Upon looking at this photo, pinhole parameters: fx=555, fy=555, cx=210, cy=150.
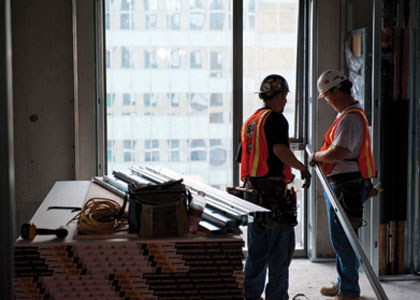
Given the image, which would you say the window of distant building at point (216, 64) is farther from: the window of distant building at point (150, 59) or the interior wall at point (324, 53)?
the interior wall at point (324, 53)

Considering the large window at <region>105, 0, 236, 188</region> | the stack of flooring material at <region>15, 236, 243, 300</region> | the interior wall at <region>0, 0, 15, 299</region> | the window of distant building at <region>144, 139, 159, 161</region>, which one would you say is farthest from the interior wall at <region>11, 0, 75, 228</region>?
the interior wall at <region>0, 0, 15, 299</region>

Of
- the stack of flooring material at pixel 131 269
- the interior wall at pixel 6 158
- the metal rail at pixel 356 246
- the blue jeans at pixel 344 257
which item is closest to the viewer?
the interior wall at pixel 6 158

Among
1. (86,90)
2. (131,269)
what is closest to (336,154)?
(131,269)

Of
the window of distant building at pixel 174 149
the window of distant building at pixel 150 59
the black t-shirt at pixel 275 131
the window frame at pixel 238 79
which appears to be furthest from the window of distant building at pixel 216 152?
the black t-shirt at pixel 275 131

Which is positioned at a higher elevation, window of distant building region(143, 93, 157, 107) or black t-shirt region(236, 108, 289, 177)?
window of distant building region(143, 93, 157, 107)

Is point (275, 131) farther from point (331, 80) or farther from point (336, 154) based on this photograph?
point (331, 80)

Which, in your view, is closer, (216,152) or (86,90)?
(86,90)

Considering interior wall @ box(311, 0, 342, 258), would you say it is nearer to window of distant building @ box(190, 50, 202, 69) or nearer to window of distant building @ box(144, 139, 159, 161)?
window of distant building @ box(190, 50, 202, 69)

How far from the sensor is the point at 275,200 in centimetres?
346

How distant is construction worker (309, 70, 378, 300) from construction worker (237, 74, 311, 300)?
1.14 feet

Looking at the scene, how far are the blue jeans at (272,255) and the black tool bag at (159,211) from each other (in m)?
1.28

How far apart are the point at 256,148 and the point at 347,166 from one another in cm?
75

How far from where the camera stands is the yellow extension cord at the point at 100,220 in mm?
2338

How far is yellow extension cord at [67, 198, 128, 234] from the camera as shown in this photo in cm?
234
